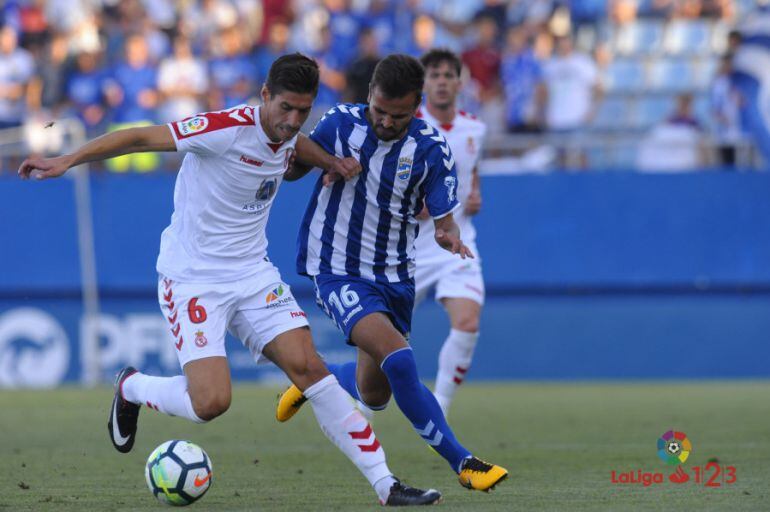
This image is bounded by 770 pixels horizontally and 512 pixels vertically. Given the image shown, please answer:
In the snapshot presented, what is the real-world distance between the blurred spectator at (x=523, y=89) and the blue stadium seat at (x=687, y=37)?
3.27m

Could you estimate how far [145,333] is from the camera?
49.0 feet

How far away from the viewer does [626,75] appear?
1805cm

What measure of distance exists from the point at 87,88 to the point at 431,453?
29.8ft

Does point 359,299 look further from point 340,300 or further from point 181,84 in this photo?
point 181,84

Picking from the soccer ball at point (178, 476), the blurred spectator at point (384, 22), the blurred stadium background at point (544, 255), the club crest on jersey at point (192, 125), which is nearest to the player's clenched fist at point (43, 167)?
the club crest on jersey at point (192, 125)

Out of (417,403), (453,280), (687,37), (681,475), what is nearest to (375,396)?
(417,403)

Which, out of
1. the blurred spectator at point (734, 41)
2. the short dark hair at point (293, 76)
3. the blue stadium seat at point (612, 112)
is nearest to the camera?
the short dark hair at point (293, 76)

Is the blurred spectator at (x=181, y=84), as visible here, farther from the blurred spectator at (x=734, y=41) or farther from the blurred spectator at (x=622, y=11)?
the blurred spectator at (x=734, y=41)

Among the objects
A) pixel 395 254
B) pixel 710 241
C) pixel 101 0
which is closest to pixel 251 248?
pixel 395 254

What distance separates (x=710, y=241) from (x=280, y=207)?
187 inches

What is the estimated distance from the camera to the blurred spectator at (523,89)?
51.4 feet

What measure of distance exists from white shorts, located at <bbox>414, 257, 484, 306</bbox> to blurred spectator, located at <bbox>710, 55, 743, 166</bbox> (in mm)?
6547

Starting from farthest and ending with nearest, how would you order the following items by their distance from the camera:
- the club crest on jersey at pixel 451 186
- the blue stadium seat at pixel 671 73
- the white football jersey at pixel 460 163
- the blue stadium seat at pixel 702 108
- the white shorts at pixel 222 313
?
the blue stadium seat at pixel 671 73, the blue stadium seat at pixel 702 108, the white football jersey at pixel 460 163, the club crest on jersey at pixel 451 186, the white shorts at pixel 222 313

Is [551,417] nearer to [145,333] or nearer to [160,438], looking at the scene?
[160,438]
